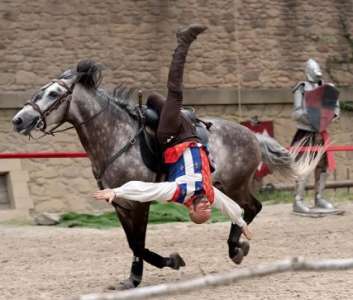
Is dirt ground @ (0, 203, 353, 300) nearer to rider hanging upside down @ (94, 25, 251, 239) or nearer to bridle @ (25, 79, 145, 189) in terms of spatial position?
rider hanging upside down @ (94, 25, 251, 239)

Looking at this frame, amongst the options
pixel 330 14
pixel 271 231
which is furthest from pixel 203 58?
pixel 271 231

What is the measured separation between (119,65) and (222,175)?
217 inches

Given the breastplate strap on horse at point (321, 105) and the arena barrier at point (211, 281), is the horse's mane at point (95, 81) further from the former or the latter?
the breastplate strap on horse at point (321, 105)

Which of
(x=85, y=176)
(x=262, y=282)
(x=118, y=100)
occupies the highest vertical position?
(x=118, y=100)

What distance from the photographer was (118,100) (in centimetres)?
575

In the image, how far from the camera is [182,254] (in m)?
7.11

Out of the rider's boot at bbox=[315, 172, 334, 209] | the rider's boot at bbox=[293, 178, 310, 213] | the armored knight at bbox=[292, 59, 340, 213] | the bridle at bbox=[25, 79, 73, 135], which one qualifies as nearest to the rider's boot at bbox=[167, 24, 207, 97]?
the bridle at bbox=[25, 79, 73, 135]

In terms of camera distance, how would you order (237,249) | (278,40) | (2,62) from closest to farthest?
(237,249) → (2,62) → (278,40)

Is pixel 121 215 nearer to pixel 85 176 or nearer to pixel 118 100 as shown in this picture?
pixel 118 100

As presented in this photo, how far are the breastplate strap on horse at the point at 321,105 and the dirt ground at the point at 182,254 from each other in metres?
1.22

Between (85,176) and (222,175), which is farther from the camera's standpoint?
(85,176)

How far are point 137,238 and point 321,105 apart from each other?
4654 millimetres

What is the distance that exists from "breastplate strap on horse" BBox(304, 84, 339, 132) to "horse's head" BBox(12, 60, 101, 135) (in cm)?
451

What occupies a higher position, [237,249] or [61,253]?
[237,249]
